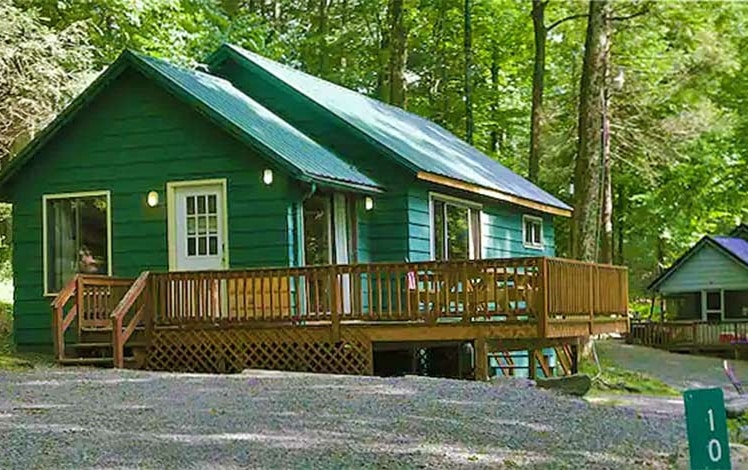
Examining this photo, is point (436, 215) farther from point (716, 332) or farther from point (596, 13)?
point (716, 332)

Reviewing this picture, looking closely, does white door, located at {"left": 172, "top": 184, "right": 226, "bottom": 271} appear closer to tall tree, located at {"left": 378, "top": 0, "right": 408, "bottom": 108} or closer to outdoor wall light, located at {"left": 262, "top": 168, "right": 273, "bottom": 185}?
outdoor wall light, located at {"left": 262, "top": 168, "right": 273, "bottom": 185}

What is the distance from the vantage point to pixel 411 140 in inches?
741

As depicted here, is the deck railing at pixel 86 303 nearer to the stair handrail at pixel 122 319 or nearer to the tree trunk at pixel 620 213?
the stair handrail at pixel 122 319

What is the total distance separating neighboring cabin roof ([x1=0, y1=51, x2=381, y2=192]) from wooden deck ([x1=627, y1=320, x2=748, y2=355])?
54.2 feet

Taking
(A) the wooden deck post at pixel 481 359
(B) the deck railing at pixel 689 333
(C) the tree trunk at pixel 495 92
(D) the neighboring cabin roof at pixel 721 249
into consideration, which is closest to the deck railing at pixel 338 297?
(A) the wooden deck post at pixel 481 359

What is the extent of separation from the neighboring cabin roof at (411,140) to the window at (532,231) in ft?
1.47

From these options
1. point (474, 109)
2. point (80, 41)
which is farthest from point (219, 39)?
point (474, 109)

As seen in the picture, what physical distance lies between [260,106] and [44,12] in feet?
33.0

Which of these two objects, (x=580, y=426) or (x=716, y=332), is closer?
(x=580, y=426)

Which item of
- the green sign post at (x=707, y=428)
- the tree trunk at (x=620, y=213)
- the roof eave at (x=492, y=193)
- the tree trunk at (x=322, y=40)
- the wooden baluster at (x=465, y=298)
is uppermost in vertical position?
the tree trunk at (x=322, y=40)

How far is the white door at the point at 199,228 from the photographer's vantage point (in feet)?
50.5

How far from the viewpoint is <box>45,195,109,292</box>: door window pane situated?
1628 centimetres

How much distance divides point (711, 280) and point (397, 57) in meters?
11.9

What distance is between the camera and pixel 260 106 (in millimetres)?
17359
